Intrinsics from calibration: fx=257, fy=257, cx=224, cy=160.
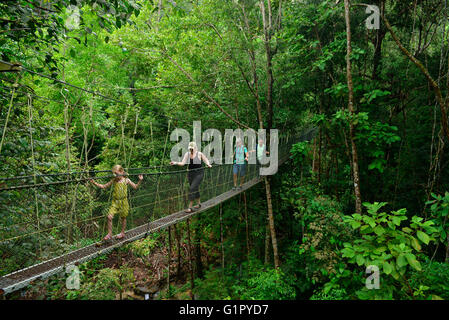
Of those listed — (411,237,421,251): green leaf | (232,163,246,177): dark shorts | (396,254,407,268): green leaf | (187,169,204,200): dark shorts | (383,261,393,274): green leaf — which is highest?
(232,163,246,177): dark shorts

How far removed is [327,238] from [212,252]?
3.92 metres

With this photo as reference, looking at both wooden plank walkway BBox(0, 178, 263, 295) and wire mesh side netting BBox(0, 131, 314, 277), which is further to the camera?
wire mesh side netting BBox(0, 131, 314, 277)

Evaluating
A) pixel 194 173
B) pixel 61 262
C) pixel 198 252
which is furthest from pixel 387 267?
pixel 198 252

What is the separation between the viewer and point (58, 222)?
1.82 metres

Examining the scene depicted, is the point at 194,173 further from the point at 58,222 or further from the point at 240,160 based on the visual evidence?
the point at 58,222

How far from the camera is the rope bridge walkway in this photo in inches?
60.5

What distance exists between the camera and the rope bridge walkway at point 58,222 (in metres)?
1.54

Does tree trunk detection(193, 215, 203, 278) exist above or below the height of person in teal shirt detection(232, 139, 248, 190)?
below

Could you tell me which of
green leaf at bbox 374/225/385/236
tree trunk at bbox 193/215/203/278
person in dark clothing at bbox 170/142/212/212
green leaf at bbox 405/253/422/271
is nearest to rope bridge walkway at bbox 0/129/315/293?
person in dark clothing at bbox 170/142/212/212

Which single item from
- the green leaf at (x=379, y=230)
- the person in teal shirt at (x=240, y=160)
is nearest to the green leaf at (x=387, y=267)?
the green leaf at (x=379, y=230)

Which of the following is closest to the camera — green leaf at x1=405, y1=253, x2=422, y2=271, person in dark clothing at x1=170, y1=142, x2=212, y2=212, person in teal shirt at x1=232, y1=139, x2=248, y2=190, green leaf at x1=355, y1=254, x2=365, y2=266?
green leaf at x1=405, y1=253, x2=422, y2=271

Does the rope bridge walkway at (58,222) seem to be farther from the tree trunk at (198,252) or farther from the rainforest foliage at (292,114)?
the tree trunk at (198,252)

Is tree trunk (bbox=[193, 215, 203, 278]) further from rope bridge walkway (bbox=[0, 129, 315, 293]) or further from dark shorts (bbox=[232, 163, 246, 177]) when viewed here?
rope bridge walkway (bbox=[0, 129, 315, 293])
